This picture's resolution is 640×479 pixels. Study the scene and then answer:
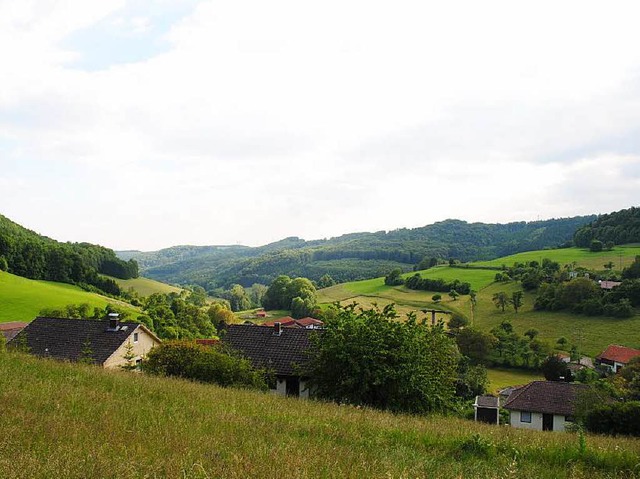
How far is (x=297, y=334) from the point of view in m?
34.4

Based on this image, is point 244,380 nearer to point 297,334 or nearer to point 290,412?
point 290,412

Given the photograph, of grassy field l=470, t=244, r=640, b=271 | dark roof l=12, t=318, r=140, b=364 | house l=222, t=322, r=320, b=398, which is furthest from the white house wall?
grassy field l=470, t=244, r=640, b=271

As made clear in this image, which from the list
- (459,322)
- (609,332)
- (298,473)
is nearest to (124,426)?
(298,473)

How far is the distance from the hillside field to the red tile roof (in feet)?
11.9

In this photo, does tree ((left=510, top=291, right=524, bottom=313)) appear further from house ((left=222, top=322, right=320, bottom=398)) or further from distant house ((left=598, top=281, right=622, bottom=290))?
house ((left=222, top=322, right=320, bottom=398))

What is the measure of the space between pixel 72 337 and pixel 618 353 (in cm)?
6008

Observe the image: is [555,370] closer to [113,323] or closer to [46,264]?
[113,323]

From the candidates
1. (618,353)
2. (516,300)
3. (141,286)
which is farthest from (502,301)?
(141,286)

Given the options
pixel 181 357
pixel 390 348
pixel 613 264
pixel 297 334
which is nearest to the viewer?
pixel 390 348

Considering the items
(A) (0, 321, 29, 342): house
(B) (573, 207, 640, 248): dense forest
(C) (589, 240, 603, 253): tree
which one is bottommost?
(A) (0, 321, 29, 342): house

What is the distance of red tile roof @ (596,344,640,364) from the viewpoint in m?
58.5

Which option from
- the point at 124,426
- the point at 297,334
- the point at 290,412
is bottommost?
the point at 297,334

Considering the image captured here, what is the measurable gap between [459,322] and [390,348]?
196ft

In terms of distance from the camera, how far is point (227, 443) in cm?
604
